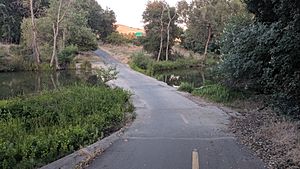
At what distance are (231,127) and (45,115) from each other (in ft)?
21.7

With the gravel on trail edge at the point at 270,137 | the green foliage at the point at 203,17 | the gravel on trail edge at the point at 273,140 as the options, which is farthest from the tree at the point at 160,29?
the gravel on trail edge at the point at 273,140

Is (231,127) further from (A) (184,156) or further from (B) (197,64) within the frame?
(B) (197,64)

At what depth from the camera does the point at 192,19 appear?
5794cm

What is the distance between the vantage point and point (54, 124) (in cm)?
1257

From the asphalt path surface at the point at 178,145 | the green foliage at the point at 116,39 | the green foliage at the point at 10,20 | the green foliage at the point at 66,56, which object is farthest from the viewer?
the green foliage at the point at 116,39

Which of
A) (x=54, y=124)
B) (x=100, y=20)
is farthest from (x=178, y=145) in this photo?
(x=100, y=20)

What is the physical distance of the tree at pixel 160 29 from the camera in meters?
57.9

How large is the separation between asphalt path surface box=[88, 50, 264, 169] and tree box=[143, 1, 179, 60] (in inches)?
1720

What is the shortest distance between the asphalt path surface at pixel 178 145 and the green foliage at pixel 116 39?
70971 millimetres

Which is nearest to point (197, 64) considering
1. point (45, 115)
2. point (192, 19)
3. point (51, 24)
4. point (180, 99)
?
point (192, 19)

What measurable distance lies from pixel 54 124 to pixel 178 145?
5.34 metres

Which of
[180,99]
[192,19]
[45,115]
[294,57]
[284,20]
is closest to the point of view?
[294,57]

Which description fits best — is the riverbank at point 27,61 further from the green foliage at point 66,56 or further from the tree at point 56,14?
the tree at point 56,14

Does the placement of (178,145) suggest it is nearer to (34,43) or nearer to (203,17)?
(34,43)
